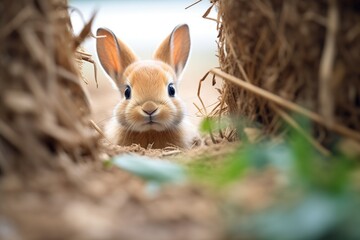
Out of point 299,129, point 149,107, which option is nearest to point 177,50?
point 149,107

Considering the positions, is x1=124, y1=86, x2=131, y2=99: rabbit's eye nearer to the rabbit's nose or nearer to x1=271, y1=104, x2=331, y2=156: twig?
the rabbit's nose

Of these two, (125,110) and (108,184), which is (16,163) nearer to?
(108,184)

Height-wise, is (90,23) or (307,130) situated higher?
(90,23)

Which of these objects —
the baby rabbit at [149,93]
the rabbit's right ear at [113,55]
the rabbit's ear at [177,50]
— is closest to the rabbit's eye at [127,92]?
the baby rabbit at [149,93]

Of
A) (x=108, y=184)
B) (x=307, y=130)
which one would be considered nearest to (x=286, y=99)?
(x=307, y=130)

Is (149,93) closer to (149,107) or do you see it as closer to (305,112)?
(149,107)

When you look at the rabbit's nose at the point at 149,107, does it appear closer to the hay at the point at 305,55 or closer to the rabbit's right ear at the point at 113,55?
the rabbit's right ear at the point at 113,55

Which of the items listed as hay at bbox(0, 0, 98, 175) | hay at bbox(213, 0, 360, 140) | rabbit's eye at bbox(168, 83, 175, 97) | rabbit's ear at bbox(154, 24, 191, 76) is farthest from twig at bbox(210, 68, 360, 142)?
rabbit's ear at bbox(154, 24, 191, 76)
